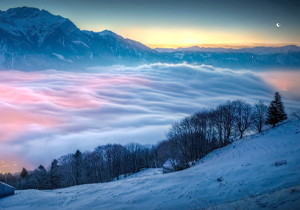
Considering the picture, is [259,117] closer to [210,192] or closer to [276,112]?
[276,112]

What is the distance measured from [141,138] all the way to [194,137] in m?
110

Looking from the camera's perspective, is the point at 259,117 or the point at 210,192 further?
the point at 259,117

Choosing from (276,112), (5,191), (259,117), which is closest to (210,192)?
(5,191)

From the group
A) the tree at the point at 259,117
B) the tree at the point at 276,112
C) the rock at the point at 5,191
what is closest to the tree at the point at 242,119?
the tree at the point at 259,117

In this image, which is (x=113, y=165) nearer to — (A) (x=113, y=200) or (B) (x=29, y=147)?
(A) (x=113, y=200)

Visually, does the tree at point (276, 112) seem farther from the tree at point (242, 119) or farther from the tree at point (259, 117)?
the tree at point (242, 119)

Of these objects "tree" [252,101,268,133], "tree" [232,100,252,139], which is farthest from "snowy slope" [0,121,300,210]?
"tree" [232,100,252,139]

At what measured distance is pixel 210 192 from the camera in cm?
1986

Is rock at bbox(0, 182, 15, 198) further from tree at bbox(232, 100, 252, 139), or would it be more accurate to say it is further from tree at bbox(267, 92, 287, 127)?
tree at bbox(232, 100, 252, 139)

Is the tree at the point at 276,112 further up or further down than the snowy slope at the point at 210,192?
further up

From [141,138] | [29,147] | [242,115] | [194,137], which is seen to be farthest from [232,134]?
[29,147]

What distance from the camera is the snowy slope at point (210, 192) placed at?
47.4 feet

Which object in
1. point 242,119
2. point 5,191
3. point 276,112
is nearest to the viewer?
point 5,191

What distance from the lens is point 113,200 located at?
22.8 metres
